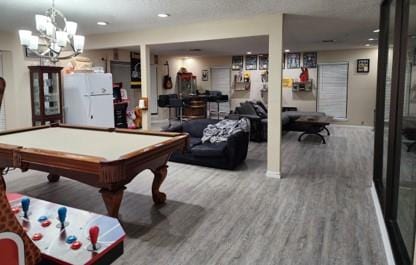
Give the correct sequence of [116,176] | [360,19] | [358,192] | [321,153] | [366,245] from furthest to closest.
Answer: [321,153]
[360,19]
[358,192]
[366,245]
[116,176]

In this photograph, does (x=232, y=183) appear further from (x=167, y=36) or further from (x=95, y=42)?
(x=95, y=42)

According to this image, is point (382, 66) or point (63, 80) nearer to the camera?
point (382, 66)

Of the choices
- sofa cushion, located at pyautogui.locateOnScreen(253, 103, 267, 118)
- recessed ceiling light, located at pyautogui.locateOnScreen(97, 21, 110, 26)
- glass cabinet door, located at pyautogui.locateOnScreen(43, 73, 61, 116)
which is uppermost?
recessed ceiling light, located at pyautogui.locateOnScreen(97, 21, 110, 26)

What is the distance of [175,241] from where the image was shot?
2.83 m

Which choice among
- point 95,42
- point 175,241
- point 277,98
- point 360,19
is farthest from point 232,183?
point 95,42

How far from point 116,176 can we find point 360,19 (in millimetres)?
4619

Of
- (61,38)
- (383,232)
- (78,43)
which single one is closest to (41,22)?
(61,38)

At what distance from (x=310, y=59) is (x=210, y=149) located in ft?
21.4

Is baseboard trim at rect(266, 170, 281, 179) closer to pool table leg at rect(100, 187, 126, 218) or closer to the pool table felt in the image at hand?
the pool table felt

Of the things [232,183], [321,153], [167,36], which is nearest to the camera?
[232,183]

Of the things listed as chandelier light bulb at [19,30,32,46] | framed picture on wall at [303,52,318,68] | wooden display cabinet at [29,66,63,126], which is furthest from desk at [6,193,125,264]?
framed picture on wall at [303,52,318,68]

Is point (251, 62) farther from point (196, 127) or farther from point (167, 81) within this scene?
point (196, 127)

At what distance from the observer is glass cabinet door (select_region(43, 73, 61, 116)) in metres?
6.73

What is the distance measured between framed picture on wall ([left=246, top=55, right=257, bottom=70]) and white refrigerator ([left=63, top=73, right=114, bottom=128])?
5496 mm
